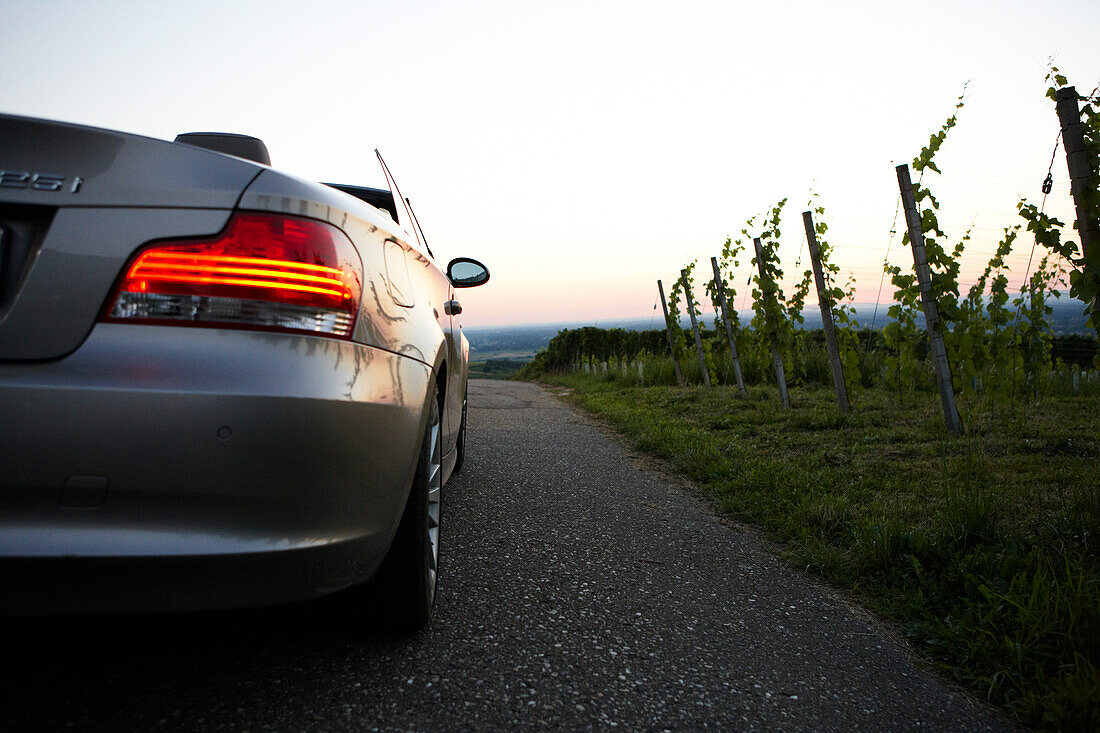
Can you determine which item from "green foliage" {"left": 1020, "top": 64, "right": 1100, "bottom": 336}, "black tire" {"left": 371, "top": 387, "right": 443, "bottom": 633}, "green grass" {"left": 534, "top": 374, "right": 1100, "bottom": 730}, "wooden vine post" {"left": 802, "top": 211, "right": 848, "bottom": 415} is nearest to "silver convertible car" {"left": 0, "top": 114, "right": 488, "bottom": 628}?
"black tire" {"left": 371, "top": 387, "right": 443, "bottom": 633}

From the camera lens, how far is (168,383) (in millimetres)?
1426

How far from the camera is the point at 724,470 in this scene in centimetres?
525

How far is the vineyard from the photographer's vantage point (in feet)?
7.91

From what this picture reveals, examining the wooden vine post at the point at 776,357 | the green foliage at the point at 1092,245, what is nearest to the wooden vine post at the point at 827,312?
the wooden vine post at the point at 776,357

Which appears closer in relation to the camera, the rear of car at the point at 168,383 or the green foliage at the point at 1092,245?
the rear of car at the point at 168,383

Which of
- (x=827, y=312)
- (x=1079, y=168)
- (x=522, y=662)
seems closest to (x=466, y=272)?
(x=522, y=662)

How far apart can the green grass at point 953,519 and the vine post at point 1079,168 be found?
51.7 inches

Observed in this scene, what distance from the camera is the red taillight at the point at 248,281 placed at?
1479 millimetres

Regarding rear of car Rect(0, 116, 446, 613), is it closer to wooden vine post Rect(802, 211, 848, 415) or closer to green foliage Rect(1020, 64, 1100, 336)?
green foliage Rect(1020, 64, 1100, 336)

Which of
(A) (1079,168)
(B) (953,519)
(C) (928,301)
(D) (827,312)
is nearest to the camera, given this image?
(B) (953,519)

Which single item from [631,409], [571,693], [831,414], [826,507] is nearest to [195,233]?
[571,693]

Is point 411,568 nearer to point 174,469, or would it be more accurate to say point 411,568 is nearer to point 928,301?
point 174,469

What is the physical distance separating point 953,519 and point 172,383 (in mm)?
3337

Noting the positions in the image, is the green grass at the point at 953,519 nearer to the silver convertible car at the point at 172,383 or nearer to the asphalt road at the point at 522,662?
A: the asphalt road at the point at 522,662
